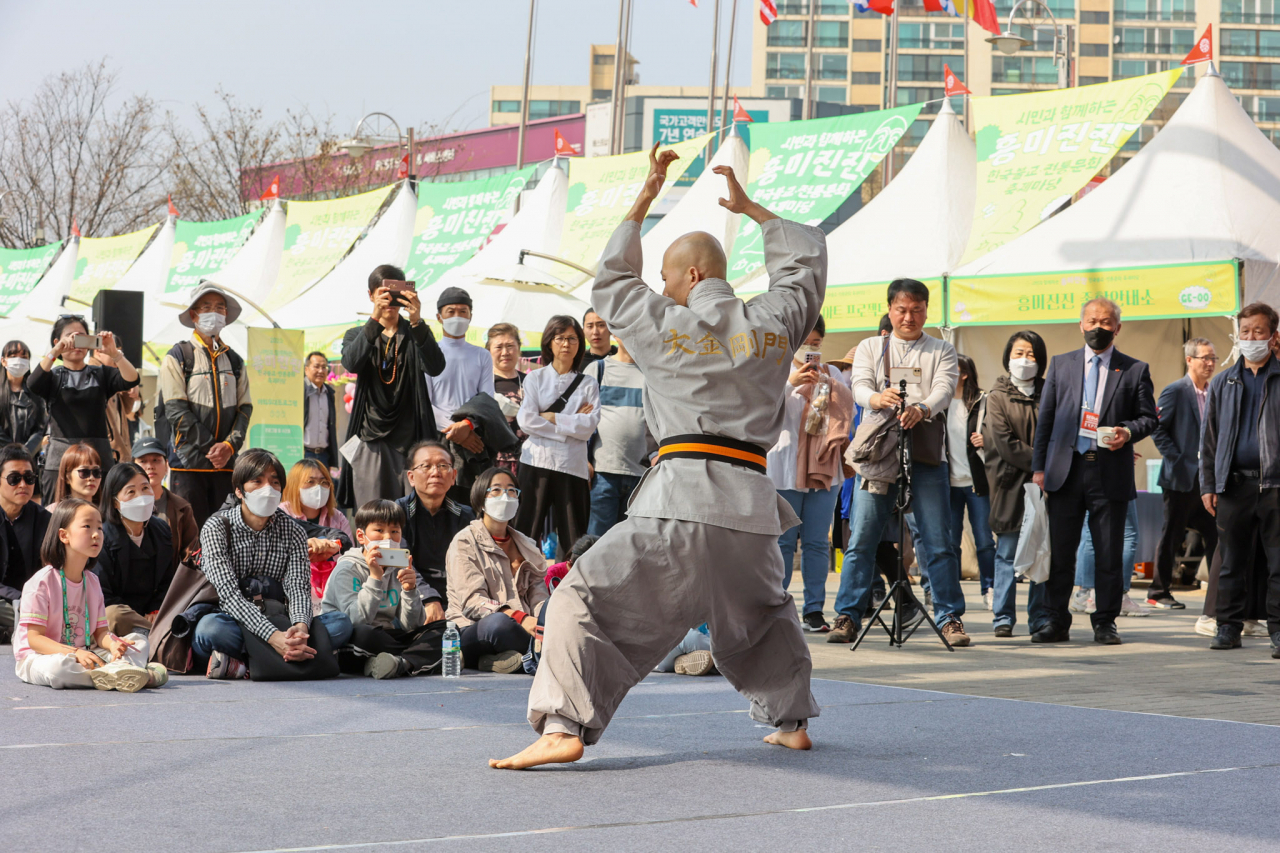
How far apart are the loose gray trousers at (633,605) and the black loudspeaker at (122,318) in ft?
21.7

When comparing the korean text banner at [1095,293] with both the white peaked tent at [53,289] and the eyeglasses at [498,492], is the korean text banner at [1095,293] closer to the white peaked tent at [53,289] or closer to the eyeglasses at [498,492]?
the eyeglasses at [498,492]

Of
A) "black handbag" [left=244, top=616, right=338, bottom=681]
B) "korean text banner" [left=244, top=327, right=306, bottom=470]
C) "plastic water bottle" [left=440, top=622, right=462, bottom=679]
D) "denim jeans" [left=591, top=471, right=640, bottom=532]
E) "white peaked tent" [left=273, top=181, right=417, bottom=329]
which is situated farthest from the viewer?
"white peaked tent" [left=273, top=181, right=417, bottom=329]

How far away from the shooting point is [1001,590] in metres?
9.22

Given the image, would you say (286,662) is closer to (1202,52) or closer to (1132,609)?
(1132,609)

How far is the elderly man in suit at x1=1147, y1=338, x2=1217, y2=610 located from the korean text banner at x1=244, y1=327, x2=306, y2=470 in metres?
6.55

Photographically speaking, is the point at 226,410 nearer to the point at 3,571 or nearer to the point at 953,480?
the point at 3,571

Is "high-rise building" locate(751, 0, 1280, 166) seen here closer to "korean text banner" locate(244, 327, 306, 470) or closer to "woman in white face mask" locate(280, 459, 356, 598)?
"korean text banner" locate(244, 327, 306, 470)

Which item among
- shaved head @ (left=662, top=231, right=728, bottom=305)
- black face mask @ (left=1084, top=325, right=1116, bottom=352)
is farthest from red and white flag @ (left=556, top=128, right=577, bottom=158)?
shaved head @ (left=662, top=231, right=728, bottom=305)

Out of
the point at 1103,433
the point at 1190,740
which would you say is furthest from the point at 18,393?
the point at 1190,740

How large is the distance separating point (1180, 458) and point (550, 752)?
787 cm

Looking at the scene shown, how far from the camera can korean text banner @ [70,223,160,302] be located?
28.9 metres

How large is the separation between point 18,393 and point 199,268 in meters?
15.2

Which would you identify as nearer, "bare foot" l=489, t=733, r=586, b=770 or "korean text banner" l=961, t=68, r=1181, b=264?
"bare foot" l=489, t=733, r=586, b=770

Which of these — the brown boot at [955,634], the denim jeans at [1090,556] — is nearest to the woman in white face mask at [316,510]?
the brown boot at [955,634]
